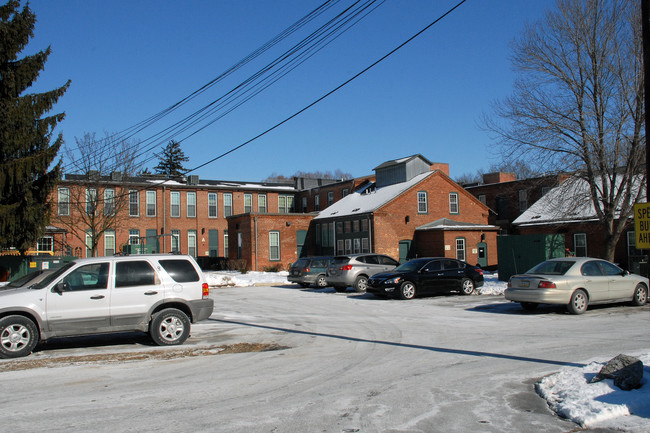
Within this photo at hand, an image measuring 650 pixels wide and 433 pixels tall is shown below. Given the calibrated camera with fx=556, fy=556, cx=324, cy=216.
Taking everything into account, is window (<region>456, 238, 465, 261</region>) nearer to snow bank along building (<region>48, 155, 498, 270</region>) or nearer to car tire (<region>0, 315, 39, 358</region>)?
snow bank along building (<region>48, 155, 498, 270</region>)

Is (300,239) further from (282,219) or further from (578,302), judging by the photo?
(578,302)

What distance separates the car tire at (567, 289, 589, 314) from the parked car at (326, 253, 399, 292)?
9840 mm

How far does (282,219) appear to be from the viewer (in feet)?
156

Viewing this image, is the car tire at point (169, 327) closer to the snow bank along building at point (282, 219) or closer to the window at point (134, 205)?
the snow bank along building at point (282, 219)

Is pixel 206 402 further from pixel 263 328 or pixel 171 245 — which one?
pixel 171 245

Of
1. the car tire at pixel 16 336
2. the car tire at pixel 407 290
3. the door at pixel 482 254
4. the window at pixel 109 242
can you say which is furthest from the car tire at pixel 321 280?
the window at pixel 109 242

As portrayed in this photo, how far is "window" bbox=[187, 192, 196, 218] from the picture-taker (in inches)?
2188

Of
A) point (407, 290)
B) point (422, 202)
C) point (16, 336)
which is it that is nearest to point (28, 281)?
point (16, 336)

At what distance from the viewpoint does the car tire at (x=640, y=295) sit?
16.3 metres

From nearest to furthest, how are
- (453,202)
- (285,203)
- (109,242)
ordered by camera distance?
(453,202), (109,242), (285,203)

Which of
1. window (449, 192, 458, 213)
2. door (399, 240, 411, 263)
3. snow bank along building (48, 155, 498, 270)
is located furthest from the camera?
window (449, 192, 458, 213)

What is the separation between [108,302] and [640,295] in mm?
14655

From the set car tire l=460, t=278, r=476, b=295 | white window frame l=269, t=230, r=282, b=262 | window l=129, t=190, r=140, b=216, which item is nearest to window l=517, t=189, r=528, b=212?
white window frame l=269, t=230, r=282, b=262

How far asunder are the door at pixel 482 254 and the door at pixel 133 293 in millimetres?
33067
